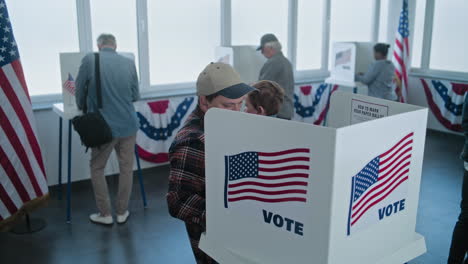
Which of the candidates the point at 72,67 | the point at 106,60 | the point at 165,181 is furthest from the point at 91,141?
the point at 165,181

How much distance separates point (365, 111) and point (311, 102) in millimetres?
4954

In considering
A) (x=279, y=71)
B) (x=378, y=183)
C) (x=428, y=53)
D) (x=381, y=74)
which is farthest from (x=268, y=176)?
(x=428, y=53)

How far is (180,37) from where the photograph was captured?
5117mm

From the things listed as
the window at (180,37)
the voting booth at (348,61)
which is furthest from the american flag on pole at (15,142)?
the voting booth at (348,61)

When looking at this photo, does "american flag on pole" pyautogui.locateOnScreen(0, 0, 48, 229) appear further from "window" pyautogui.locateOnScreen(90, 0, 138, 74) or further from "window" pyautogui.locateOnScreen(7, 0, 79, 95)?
"window" pyautogui.locateOnScreen(90, 0, 138, 74)

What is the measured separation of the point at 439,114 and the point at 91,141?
Answer: 514 cm

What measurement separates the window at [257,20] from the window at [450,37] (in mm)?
2435

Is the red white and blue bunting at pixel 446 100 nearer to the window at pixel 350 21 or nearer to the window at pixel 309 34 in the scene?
the window at pixel 350 21

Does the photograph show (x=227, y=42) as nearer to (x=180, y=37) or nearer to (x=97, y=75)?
(x=180, y=37)

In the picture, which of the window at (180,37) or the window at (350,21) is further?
the window at (350,21)

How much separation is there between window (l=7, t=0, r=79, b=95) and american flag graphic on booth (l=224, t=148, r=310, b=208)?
3.61 meters

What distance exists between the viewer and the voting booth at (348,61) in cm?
580

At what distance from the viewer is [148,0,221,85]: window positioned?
4.94 meters

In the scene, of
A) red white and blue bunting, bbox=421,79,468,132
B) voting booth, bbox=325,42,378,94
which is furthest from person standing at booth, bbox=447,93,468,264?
red white and blue bunting, bbox=421,79,468,132
